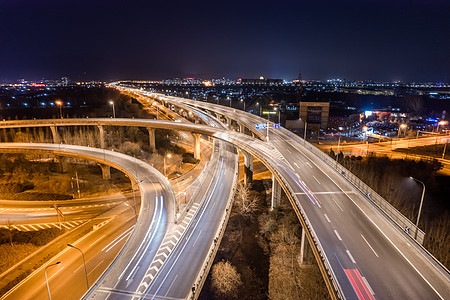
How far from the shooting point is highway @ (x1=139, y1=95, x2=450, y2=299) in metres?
17.2

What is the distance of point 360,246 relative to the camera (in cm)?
2128

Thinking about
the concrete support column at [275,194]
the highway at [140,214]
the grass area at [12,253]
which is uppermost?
the highway at [140,214]

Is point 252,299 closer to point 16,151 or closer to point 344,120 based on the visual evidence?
point 16,151

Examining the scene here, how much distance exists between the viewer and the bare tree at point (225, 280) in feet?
94.6

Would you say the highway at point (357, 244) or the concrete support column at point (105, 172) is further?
the concrete support column at point (105, 172)

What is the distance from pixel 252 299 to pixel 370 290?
15.4 m

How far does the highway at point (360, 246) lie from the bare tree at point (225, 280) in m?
11.6

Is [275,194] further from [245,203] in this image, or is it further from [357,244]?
[357,244]

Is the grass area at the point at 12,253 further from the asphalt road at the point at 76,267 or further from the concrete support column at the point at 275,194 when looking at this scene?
the concrete support column at the point at 275,194

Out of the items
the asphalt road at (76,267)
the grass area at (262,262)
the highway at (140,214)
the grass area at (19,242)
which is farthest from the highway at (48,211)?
the grass area at (262,262)

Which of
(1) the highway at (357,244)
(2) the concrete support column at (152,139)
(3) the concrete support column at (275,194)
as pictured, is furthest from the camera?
(2) the concrete support column at (152,139)

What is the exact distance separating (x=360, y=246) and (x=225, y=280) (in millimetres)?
15455

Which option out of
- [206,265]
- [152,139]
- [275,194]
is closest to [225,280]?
[206,265]

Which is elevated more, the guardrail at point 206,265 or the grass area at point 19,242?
the guardrail at point 206,265
